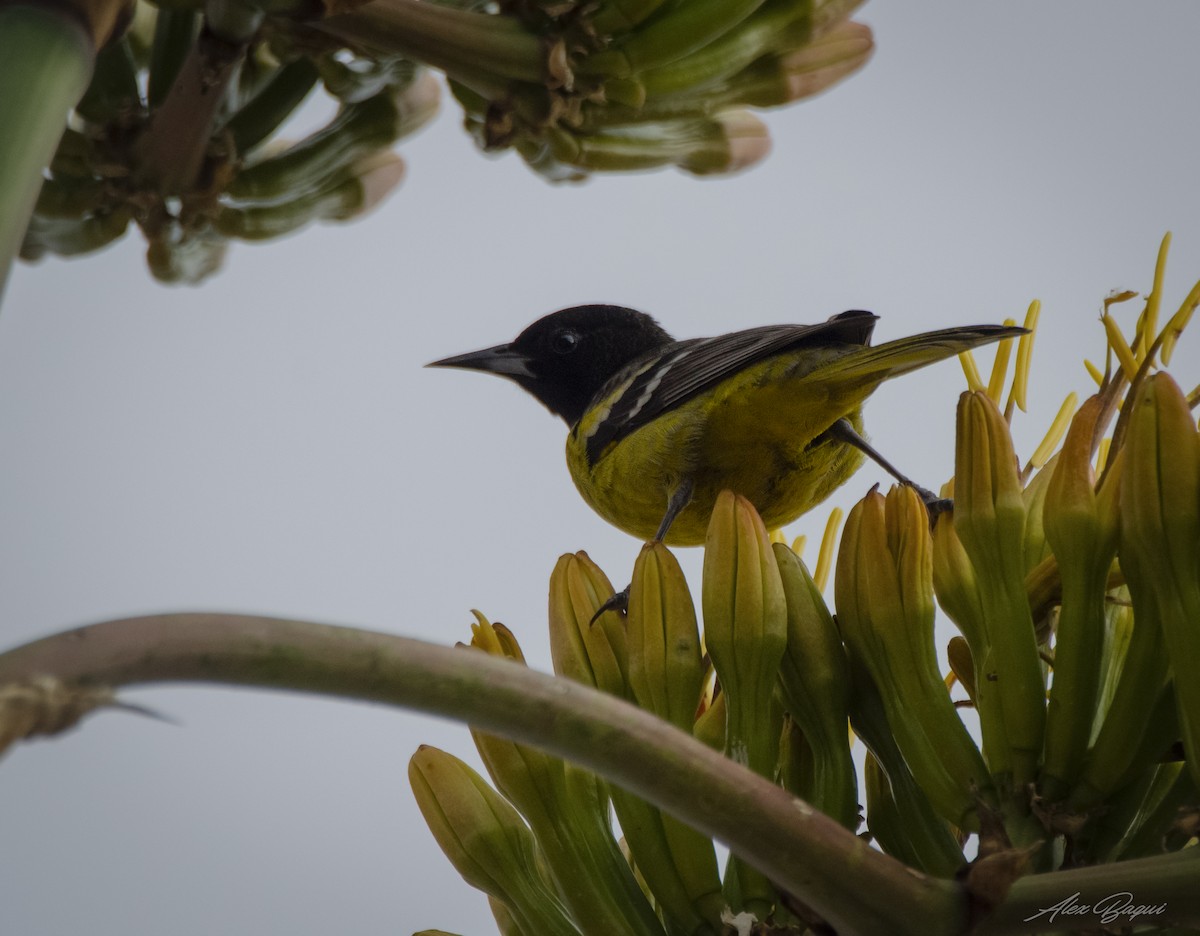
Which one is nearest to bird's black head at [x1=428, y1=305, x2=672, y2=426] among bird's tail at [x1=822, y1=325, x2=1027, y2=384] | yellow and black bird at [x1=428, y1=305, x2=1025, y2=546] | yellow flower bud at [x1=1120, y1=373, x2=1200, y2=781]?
yellow and black bird at [x1=428, y1=305, x2=1025, y2=546]

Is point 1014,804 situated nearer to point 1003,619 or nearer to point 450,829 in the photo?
point 1003,619

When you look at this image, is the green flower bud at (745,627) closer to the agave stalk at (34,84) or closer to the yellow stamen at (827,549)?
the yellow stamen at (827,549)

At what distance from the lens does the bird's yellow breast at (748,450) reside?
2.14 m

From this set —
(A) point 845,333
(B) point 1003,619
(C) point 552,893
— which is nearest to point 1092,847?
(B) point 1003,619

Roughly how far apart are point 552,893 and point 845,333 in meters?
1.14

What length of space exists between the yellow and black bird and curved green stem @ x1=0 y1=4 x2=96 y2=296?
1109 mm

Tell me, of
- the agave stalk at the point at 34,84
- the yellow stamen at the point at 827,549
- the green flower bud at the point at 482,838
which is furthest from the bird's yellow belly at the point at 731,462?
the agave stalk at the point at 34,84

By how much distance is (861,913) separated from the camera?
0.91 meters

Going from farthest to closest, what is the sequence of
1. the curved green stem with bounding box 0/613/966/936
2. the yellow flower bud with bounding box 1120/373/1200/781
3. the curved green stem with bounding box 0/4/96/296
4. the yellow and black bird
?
the yellow and black bird < the yellow flower bud with bounding box 1120/373/1200/781 < the curved green stem with bounding box 0/4/96/296 < the curved green stem with bounding box 0/613/966/936

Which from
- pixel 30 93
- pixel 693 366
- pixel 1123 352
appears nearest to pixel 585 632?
pixel 1123 352

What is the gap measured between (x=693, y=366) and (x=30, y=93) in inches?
61.6

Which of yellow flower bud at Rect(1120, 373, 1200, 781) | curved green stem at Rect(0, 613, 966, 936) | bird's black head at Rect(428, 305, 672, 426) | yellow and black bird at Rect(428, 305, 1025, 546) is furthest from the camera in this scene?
bird's black head at Rect(428, 305, 672, 426)

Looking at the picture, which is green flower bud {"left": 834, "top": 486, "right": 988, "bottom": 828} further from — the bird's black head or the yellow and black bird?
the bird's black head

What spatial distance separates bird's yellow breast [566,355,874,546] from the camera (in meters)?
2.14
